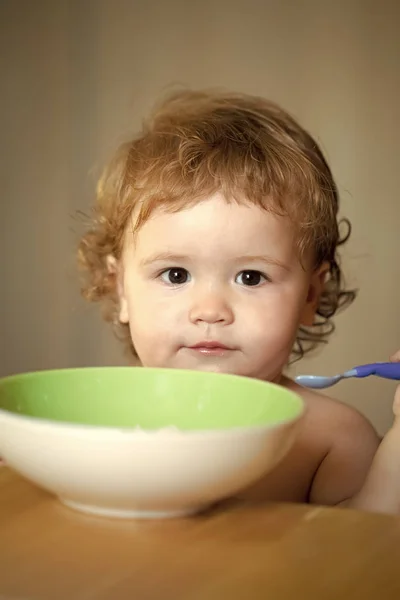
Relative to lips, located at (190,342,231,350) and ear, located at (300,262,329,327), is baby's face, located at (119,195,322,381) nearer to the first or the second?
lips, located at (190,342,231,350)

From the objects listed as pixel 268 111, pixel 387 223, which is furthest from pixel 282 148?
pixel 387 223

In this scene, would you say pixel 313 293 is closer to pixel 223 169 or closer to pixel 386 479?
pixel 223 169

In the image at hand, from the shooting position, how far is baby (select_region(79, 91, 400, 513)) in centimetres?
106

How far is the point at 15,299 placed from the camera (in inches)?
77.2

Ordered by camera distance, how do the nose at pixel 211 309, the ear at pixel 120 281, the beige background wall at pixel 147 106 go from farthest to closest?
the beige background wall at pixel 147 106 → the ear at pixel 120 281 → the nose at pixel 211 309

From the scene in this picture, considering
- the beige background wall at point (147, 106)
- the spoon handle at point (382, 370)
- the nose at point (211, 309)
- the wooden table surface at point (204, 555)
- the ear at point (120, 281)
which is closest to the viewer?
the wooden table surface at point (204, 555)

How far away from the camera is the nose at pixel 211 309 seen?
103cm

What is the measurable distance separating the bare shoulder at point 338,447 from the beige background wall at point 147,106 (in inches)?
26.6

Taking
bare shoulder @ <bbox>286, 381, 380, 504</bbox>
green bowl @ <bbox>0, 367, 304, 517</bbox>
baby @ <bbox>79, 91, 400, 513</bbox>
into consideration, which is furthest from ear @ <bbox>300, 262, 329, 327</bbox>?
green bowl @ <bbox>0, 367, 304, 517</bbox>

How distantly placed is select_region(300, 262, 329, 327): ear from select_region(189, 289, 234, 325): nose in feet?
0.66

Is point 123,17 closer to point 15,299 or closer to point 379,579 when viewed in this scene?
point 15,299

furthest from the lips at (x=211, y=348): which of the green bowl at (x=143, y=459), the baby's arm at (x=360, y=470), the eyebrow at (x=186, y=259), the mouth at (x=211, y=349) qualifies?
the green bowl at (x=143, y=459)

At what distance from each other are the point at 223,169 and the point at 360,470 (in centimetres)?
45

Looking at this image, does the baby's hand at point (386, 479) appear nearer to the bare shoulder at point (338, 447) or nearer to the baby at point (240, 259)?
the baby at point (240, 259)
